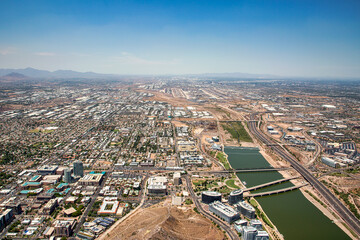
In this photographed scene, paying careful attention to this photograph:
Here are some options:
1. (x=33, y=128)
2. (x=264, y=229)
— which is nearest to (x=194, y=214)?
(x=264, y=229)

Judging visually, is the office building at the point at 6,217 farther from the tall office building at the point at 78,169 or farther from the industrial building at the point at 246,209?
the industrial building at the point at 246,209

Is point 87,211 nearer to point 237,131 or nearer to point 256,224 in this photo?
point 256,224

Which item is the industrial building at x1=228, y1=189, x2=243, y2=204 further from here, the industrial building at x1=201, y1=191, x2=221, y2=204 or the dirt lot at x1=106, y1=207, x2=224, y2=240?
the dirt lot at x1=106, y1=207, x2=224, y2=240

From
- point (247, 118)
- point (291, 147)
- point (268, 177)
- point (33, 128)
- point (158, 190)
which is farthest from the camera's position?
point (247, 118)

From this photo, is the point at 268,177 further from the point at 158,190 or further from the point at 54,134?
the point at 54,134

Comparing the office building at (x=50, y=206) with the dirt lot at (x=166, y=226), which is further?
the office building at (x=50, y=206)

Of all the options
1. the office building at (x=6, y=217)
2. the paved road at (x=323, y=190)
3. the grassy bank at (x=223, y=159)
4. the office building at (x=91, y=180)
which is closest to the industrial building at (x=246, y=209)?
the paved road at (x=323, y=190)

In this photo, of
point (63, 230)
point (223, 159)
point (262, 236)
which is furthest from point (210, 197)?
point (63, 230)
